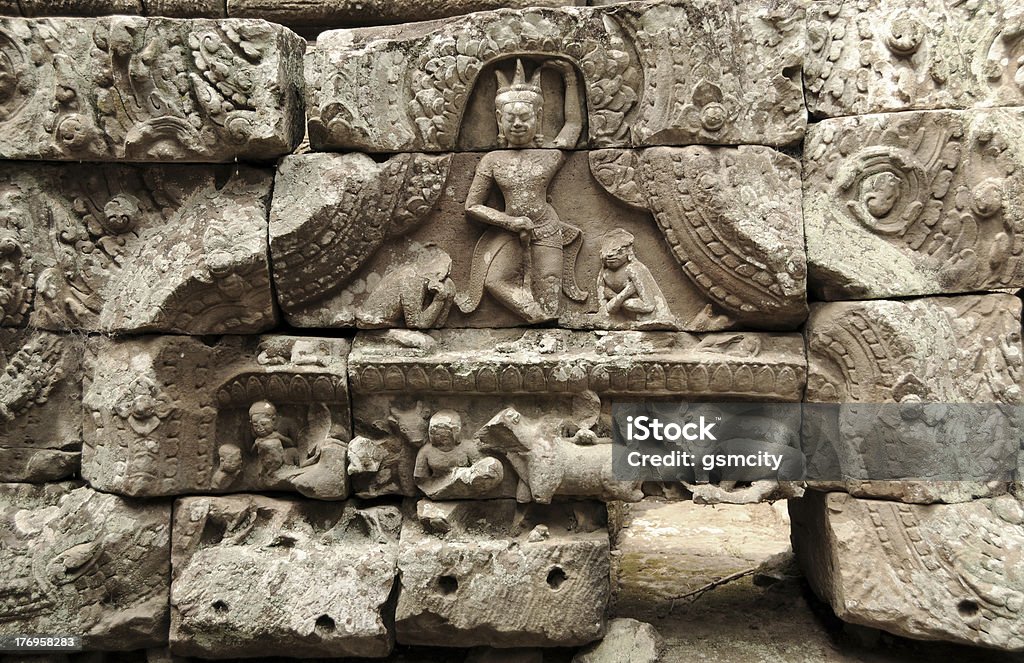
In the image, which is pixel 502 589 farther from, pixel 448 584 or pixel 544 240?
pixel 544 240

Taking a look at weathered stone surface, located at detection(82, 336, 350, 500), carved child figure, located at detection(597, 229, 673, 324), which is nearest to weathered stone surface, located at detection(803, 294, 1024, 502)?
carved child figure, located at detection(597, 229, 673, 324)

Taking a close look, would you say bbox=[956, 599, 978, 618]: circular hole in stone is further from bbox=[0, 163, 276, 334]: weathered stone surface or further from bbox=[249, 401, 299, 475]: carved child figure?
bbox=[0, 163, 276, 334]: weathered stone surface

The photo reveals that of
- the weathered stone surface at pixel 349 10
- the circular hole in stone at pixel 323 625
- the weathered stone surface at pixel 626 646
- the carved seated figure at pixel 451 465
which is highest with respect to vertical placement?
the weathered stone surface at pixel 349 10

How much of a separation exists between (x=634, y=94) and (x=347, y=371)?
5.47 ft

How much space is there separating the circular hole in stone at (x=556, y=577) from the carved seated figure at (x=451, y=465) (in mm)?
421

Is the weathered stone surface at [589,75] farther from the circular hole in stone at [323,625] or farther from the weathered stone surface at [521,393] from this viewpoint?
the circular hole in stone at [323,625]

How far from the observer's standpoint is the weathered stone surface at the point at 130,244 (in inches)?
133

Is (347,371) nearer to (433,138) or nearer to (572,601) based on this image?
(433,138)

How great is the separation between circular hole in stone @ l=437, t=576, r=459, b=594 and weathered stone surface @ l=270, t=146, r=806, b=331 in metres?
1.06

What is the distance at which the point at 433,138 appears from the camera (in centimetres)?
337

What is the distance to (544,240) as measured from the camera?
3.40 m

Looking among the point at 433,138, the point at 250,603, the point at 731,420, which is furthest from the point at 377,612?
the point at 433,138

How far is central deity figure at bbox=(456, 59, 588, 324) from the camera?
332 centimetres

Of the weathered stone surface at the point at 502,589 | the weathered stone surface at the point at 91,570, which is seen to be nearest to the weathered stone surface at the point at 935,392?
the weathered stone surface at the point at 502,589
